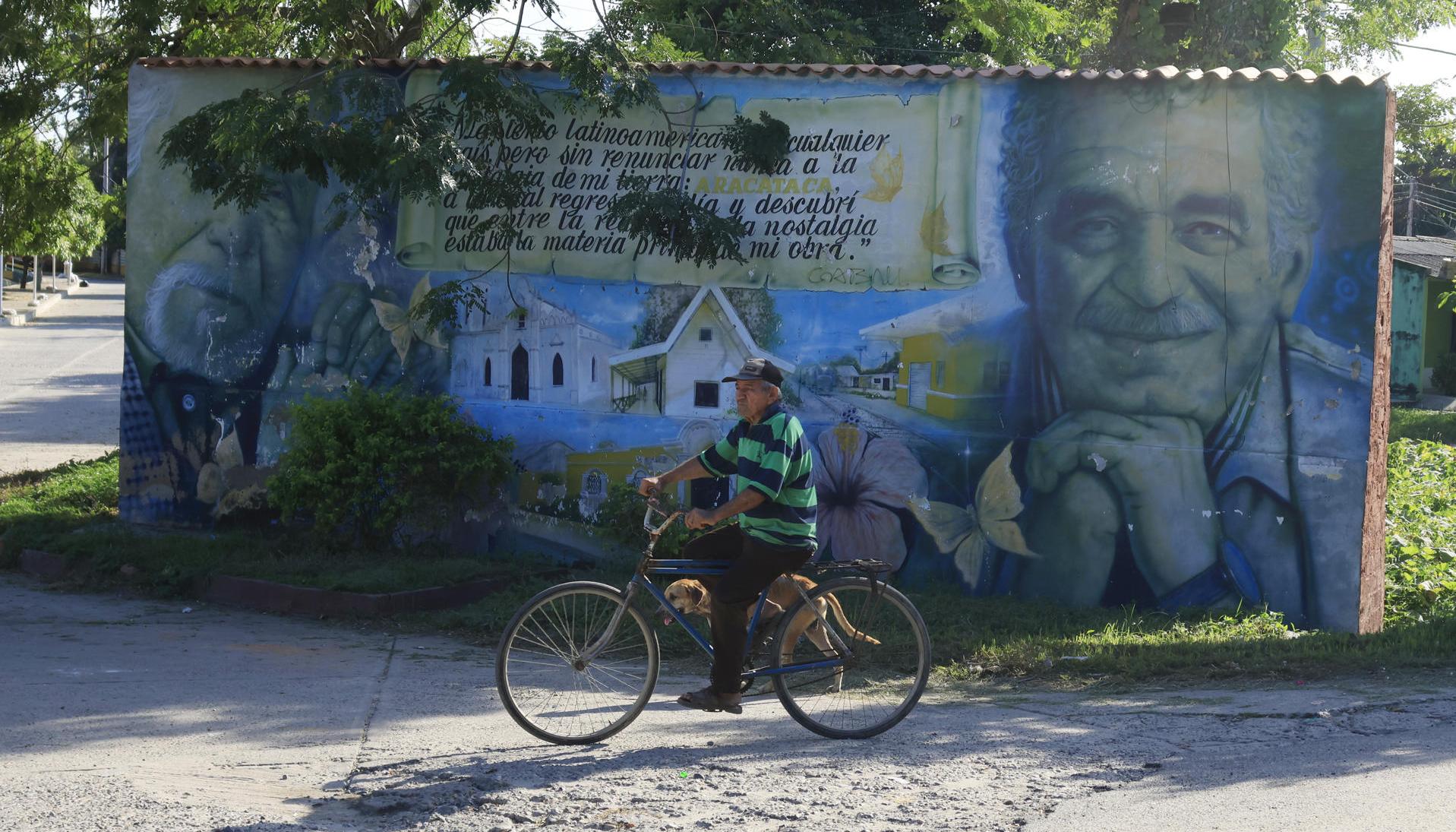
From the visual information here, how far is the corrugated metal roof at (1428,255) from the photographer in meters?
28.0

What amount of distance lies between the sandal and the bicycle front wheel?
17 centimetres

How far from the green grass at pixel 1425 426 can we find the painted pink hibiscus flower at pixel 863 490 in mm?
14140

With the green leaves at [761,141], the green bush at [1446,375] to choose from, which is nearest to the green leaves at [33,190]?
the green leaves at [761,141]

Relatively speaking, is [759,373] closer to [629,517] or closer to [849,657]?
[849,657]

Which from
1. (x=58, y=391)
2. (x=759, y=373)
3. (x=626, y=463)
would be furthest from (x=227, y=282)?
(x=58, y=391)

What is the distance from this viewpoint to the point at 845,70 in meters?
9.43

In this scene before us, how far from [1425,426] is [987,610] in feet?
56.4

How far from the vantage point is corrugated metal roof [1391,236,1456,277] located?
28039mm

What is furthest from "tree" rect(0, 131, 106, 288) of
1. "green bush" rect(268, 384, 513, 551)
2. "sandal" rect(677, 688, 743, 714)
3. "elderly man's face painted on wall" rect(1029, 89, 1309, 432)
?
"sandal" rect(677, 688, 743, 714)

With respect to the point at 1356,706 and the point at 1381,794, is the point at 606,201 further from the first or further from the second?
the point at 1381,794

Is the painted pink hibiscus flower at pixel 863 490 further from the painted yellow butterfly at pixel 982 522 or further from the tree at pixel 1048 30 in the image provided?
Result: the tree at pixel 1048 30

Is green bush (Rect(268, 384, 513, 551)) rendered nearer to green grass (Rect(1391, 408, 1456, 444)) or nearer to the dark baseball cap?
the dark baseball cap

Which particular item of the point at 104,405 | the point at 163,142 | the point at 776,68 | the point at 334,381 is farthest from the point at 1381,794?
the point at 104,405

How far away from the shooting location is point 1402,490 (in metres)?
13.2
